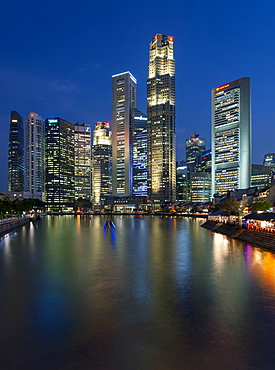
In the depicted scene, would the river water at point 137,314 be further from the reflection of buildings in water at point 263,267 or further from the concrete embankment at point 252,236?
the concrete embankment at point 252,236

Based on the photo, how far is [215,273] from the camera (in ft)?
99.7

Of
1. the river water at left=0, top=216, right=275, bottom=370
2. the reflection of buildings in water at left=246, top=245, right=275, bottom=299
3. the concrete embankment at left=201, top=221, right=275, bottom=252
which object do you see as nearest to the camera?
the river water at left=0, top=216, right=275, bottom=370

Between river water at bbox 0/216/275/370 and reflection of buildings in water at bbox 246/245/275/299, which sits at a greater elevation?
river water at bbox 0/216/275/370

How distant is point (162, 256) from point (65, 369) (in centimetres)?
2960

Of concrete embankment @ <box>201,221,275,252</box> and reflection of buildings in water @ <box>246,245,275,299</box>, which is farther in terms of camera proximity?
concrete embankment @ <box>201,221,275,252</box>

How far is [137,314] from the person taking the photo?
18.6 meters

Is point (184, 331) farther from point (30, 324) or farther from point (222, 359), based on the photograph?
point (30, 324)

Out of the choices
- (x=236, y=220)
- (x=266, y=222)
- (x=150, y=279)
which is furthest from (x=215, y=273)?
(x=236, y=220)

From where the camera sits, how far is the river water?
13164 mm

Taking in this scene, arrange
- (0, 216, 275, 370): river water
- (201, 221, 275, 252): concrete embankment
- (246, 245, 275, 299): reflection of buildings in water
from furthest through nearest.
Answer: (201, 221, 275, 252): concrete embankment < (246, 245, 275, 299): reflection of buildings in water < (0, 216, 275, 370): river water

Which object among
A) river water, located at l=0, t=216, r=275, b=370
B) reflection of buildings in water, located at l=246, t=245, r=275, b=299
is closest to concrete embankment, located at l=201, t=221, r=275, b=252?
reflection of buildings in water, located at l=246, t=245, r=275, b=299

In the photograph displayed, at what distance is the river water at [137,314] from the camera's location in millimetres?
13164

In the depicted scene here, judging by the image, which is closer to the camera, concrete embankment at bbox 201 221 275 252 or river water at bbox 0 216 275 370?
river water at bbox 0 216 275 370

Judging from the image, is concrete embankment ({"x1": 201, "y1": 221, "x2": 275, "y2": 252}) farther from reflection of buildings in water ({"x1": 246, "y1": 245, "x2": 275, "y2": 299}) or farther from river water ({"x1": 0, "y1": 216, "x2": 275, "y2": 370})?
river water ({"x1": 0, "y1": 216, "x2": 275, "y2": 370})
